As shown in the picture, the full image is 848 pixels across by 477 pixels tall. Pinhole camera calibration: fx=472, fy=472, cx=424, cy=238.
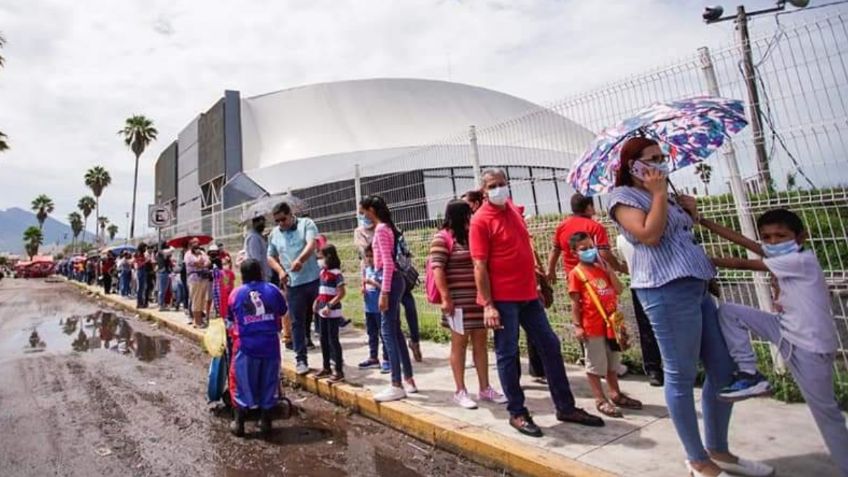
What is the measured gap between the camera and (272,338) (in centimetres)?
401

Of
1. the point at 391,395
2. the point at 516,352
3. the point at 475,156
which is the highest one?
the point at 475,156

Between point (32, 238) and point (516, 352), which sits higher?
point (32, 238)

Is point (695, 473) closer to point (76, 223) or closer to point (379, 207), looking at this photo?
point (379, 207)

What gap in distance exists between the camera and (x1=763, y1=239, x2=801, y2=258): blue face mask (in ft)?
7.48

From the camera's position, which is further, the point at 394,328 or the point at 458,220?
the point at 394,328

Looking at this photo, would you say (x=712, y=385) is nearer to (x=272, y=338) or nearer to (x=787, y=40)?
(x=787, y=40)

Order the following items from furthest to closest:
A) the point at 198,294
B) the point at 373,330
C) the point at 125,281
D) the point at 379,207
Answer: the point at 125,281 < the point at 198,294 < the point at 373,330 < the point at 379,207

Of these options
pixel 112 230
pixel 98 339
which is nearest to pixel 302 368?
pixel 98 339

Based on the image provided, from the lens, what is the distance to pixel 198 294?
8.90 meters

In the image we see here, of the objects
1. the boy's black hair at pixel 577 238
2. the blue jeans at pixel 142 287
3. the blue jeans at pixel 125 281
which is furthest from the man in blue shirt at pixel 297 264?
the blue jeans at pixel 125 281

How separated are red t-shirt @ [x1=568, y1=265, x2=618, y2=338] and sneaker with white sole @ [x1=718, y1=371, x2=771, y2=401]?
1149 mm

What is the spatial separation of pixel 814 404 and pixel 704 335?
52 cm

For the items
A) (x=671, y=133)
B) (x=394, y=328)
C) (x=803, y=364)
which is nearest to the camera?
(x=803, y=364)

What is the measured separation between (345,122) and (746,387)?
39.4 meters
